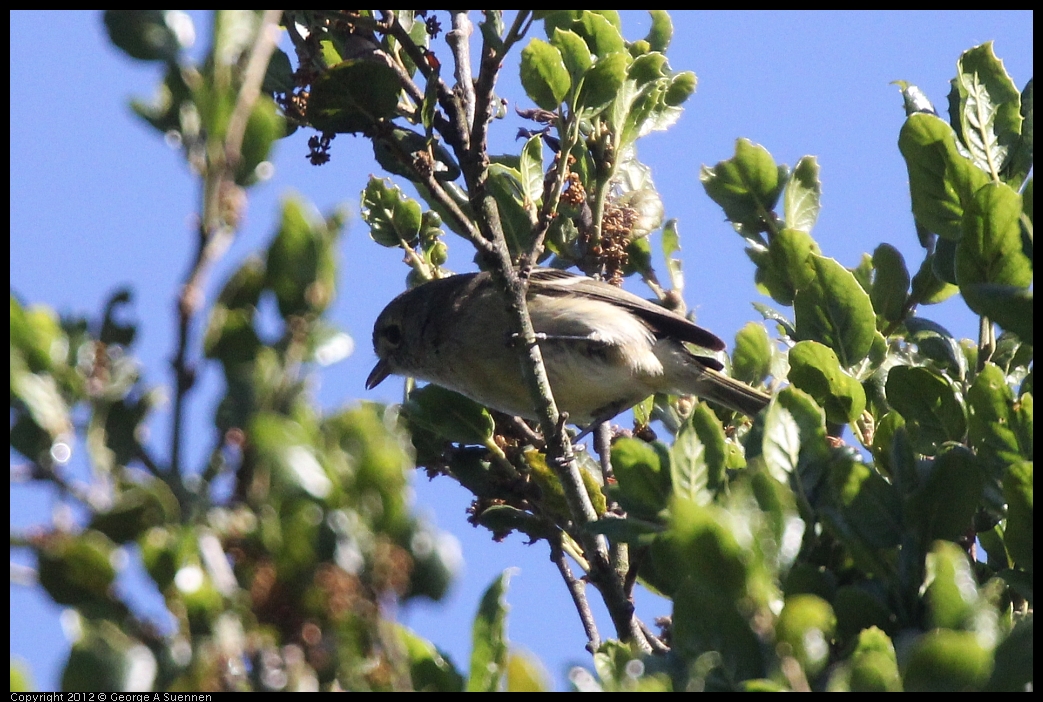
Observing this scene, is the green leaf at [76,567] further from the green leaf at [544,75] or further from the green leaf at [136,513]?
the green leaf at [544,75]

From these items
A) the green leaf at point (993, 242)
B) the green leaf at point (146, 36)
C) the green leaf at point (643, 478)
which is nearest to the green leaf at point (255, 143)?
the green leaf at point (146, 36)

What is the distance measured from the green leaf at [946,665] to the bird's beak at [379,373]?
5233 mm

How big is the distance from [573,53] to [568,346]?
2325mm

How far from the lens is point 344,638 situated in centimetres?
164

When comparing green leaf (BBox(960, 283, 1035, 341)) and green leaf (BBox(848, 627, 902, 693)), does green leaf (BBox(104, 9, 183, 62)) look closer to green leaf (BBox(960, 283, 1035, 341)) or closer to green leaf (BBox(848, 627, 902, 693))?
green leaf (BBox(848, 627, 902, 693))

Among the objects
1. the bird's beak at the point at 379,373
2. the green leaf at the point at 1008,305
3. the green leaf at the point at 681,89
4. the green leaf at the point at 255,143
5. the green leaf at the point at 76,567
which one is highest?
the green leaf at the point at 681,89

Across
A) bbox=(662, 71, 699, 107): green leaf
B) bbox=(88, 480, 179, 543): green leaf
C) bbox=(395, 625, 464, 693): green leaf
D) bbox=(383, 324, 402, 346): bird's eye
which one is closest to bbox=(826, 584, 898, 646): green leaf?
bbox=(395, 625, 464, 693): green leaf

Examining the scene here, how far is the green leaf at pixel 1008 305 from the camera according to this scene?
2320 mm

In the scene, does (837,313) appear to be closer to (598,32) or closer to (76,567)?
(598,32)

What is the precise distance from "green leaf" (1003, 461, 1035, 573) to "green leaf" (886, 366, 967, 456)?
659mm

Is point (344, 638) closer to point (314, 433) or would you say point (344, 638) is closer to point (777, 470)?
point (314, 433)

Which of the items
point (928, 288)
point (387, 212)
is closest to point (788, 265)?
point (928, 288)

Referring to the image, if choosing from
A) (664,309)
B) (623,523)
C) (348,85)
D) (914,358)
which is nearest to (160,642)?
(623,523)

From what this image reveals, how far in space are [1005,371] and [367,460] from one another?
272cm
